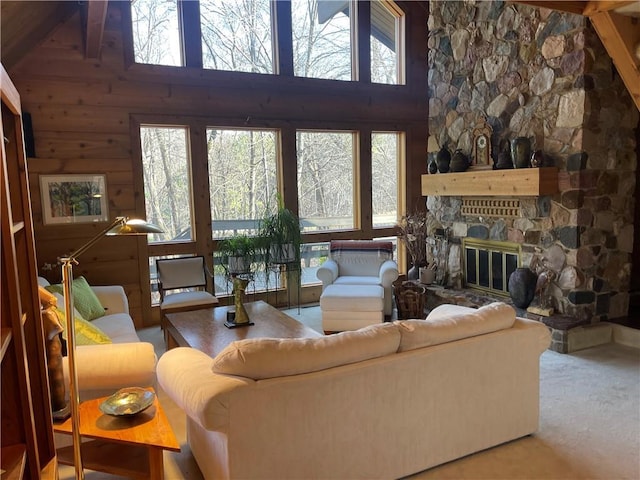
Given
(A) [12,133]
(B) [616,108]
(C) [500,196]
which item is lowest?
(C) [500,196]

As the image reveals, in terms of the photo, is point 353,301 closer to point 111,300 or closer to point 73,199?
point 111,300

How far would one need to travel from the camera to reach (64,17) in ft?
15.0

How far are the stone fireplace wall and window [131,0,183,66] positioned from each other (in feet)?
10.4

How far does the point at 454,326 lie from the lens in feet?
7.98

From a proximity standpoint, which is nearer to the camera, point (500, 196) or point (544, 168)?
point (544, 168)

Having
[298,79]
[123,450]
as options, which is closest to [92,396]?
[123,450]

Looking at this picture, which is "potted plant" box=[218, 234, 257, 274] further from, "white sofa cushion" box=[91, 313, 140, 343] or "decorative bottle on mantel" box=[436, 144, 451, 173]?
"decorative bottle on mantel" box=[436, 144, 451, 173]

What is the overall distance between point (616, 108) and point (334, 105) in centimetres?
300

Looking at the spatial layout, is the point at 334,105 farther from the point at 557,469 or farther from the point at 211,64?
the point at 557,469

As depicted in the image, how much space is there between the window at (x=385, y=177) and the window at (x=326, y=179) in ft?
1.08

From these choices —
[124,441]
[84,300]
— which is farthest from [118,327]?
[124,441]

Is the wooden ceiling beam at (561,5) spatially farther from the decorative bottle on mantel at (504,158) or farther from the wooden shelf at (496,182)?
the decorative bottle on mantel at (504,158)

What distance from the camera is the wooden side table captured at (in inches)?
75.6

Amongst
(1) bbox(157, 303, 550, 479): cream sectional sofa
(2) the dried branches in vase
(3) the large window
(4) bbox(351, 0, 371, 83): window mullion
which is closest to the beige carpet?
(1) bbox(157, 303, 550, 479): cream sectional sofa
